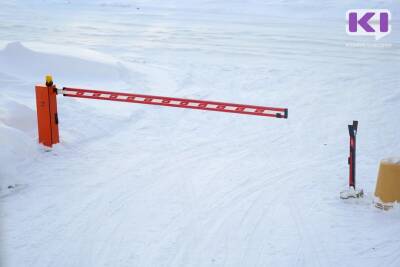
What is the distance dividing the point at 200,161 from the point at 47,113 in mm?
2548

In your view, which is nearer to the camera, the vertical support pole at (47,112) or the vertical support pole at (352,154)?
the vertical support pole at (352,154)

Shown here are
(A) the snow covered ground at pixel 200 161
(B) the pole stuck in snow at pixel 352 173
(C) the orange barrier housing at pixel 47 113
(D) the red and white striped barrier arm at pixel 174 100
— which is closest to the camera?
(A) the snow covered ground at pixel 200 161

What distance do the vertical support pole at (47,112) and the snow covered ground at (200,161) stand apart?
0.77 feet

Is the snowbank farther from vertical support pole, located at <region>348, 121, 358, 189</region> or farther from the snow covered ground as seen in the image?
vertical support pole, located at <region>348, 121, 358, 189</region>

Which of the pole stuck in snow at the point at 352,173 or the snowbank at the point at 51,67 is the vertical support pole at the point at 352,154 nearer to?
the pole stuck in snow at the point at 352,173

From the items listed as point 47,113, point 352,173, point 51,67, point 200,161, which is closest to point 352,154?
point 352,173

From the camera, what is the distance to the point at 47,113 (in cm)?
834

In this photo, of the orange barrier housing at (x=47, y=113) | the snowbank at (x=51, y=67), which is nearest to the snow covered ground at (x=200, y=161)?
the snowbank at (x=51, y=67)

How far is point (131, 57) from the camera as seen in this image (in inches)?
647

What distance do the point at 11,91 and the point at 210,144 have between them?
4.47m

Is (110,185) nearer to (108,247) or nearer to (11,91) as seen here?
(108,247)

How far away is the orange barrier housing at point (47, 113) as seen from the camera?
8.33 meters

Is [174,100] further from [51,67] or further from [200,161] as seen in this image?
[51,67]

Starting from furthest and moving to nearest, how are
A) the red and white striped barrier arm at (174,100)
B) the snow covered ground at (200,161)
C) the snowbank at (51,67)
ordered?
the snowbank at (51,67) → the red and white striped barrier arm at (174,100) → the snow covered ground at (200,161)
